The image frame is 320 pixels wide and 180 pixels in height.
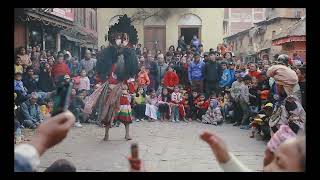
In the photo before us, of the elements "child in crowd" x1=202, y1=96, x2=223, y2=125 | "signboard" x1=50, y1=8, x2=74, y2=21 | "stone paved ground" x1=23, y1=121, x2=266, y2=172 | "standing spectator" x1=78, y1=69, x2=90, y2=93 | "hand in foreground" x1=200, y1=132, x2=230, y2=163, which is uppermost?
"signboard" x1=50, y1=8, x2=74, y2=21

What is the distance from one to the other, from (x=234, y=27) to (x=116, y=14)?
1198cm

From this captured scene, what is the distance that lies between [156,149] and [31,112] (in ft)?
9.47

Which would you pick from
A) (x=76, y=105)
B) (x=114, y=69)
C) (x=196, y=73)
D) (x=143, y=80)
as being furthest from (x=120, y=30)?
Answer: (x=196, y=73)

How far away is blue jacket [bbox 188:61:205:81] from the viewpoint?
10000 mm

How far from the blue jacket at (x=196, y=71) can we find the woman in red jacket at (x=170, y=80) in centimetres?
34

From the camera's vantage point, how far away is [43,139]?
1.70 meters

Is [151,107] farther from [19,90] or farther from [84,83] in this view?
[19,90]

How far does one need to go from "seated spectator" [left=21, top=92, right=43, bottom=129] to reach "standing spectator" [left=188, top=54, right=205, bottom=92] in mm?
3467

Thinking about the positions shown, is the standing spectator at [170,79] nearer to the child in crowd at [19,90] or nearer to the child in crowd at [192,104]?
the child in crowd at [192,104]

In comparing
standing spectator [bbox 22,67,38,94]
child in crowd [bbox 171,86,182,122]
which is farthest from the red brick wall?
child in crowd [bbox 171,86,182,122]

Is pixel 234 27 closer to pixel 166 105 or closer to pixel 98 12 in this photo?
pixel 98 12

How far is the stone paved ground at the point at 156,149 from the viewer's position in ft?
16.1

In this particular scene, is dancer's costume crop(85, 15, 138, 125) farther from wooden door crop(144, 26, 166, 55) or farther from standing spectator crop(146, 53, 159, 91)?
wooden door crop(144, 26, 166, 55)

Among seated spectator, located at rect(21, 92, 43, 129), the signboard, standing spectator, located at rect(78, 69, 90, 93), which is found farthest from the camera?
the signboard
